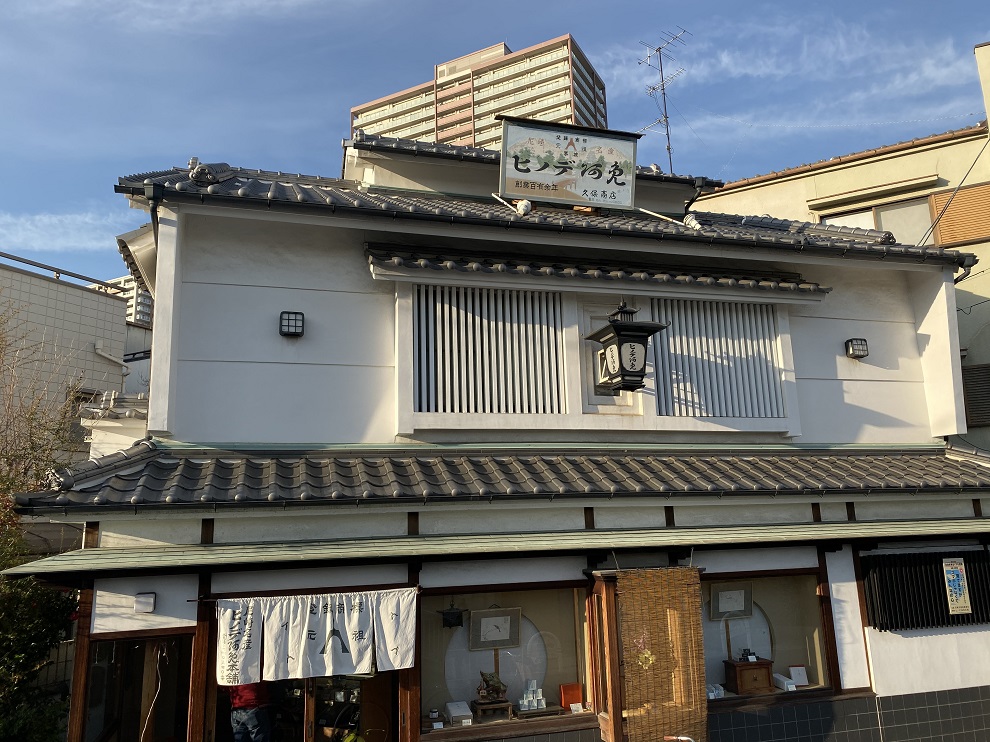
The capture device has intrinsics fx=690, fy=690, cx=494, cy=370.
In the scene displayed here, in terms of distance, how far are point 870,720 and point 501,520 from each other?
19.2ft

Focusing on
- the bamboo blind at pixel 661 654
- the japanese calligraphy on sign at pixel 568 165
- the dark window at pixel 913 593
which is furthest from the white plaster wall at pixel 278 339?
the dark window at pixel 913 593

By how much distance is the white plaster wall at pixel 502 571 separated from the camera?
8.32m

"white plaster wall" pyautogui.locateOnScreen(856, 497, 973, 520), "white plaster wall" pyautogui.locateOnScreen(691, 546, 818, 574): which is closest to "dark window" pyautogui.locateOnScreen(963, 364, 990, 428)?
"white plaster wall" pyautogui.locateOnScreen(856, 497, 973, 520)

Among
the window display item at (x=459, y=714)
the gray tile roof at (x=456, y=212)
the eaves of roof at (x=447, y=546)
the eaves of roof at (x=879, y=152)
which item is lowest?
the window display item at (x=459, y=714)

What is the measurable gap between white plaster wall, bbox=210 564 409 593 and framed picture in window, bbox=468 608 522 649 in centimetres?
135

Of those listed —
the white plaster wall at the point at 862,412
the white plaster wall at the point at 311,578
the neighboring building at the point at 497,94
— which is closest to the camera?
the white plaster wall at the point at 311,578

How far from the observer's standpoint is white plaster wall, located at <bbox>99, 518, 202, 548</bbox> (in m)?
7.30

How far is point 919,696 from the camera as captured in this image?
952 centimetres

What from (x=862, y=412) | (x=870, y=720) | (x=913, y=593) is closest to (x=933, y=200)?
(x=862, y=412)

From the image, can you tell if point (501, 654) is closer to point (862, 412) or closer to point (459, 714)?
point (459, 714)

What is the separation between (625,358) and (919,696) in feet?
20.4

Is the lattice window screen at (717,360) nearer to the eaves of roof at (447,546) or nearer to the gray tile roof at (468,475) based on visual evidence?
the gray tile roof at (468,475)

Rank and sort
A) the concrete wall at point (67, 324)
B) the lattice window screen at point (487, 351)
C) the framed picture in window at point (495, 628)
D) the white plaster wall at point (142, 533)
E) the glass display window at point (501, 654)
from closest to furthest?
the white plaster wall at point (142, 533), the glass display window at point (501, 654), the framed picture in window at point (495, 628), the lattice window screen at point (487, 351), the concrete wall at point (67, 324)

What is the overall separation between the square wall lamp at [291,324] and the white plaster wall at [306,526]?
252 centimetres
